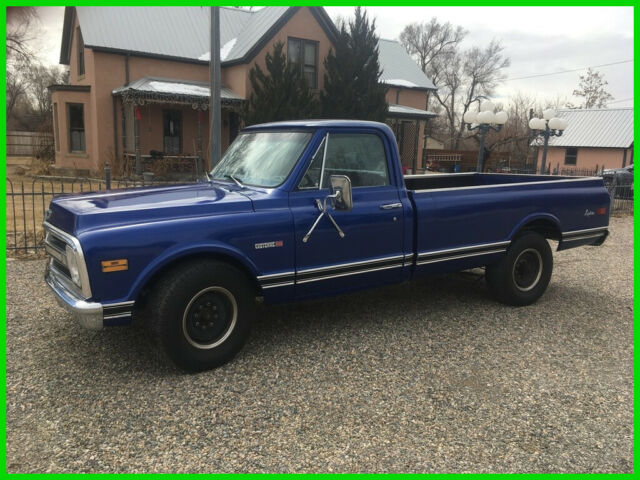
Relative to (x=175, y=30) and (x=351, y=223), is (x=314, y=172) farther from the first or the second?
(x=175, y=30)

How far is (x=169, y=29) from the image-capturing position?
2036 centimetres

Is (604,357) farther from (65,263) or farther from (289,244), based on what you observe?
(65,263)

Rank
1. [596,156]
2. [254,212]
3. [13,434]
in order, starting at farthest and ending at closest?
[596,156] < [254,212] < [13,434]

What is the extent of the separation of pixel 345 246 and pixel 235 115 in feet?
57.4

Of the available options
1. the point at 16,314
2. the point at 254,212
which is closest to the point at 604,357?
the point at 254,212

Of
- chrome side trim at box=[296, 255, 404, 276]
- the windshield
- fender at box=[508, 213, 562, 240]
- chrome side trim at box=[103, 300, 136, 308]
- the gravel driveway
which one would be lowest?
the gravel driveway

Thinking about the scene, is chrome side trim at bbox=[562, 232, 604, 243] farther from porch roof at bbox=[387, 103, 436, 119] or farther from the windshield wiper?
porch roof at bbox=[387, 103, 436, 119]

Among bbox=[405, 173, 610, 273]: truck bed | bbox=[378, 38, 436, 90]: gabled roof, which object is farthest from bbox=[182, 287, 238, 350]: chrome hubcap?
bbox=[378, 38, 436, 90]: gabled roof

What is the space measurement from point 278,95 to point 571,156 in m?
29.0

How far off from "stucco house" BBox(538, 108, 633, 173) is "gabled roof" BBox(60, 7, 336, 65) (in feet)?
76.7

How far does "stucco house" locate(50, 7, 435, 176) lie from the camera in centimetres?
1850

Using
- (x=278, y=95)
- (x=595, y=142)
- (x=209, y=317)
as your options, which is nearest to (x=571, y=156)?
(x=595, y=142)

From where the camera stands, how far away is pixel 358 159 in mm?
4746

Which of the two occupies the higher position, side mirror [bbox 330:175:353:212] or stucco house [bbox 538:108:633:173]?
stucco house [bbox 538:108:633:173]
